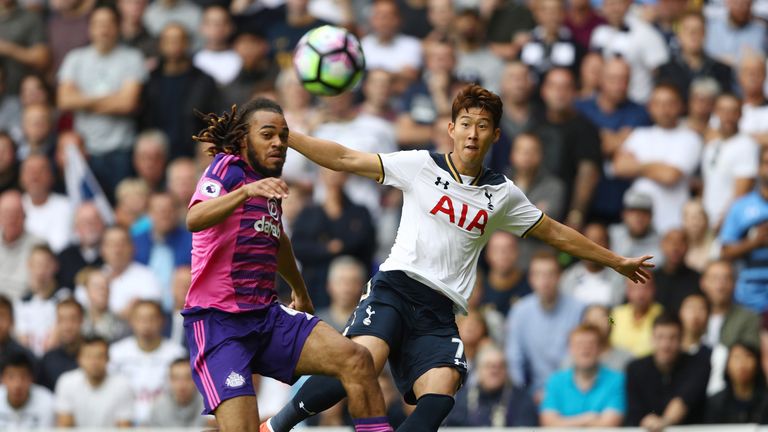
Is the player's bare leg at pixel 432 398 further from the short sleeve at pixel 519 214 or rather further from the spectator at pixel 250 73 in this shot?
the spectator at pixel 250 73

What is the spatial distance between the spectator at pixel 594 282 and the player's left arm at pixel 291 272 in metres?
5.05

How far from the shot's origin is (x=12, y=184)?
16.8 meters

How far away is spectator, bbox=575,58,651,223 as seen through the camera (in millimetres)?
15539

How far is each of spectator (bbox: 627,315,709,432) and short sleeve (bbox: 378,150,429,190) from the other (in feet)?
14.4

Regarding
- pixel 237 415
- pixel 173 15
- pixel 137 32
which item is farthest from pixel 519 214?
pixel 173 15

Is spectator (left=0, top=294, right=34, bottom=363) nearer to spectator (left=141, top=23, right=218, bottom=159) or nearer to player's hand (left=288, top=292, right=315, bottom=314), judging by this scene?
spectator (left=141, top=23, right=218, bottom=159)

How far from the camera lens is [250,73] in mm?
16672

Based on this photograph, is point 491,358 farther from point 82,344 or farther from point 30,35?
point 30,35

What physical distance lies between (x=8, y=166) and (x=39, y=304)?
194 centimetres

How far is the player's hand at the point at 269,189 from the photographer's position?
27.5 ft

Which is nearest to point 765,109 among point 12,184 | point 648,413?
point 648,413

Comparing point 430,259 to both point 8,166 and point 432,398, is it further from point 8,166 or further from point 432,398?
point 8,166

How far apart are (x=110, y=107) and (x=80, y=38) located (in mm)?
1426

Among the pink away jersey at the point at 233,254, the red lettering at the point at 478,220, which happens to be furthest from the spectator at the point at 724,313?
the pink away jersey at the point at 233,254
